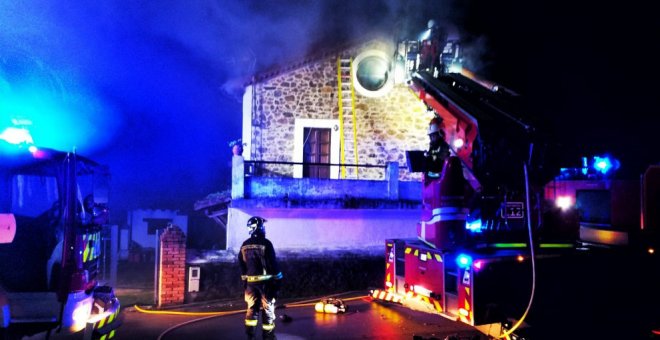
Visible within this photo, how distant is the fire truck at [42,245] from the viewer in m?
4.20

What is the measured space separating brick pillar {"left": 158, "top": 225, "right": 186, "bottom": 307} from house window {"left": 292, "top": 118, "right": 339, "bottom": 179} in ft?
17.2

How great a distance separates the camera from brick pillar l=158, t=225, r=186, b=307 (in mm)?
8336

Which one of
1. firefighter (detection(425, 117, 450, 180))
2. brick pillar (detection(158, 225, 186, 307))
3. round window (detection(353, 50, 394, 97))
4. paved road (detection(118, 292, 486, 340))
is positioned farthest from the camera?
round window (detection(353, 50, 394, 97))

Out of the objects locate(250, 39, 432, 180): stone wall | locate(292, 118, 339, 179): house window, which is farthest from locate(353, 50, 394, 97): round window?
locate(292, 118, 339, 179): house window

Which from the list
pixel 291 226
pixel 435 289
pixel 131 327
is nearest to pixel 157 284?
pixel 131 327

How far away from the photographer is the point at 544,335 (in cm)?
515

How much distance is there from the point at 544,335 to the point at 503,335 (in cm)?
60

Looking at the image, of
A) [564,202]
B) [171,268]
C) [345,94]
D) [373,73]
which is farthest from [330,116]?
[564,202]

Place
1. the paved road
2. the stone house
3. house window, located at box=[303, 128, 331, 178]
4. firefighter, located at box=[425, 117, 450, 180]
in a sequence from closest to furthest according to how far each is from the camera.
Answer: firefighter, located at box=[425, 117, 450, 180]
the paved road
the stone house
house window, located at box=[303, 128, 331, 178]

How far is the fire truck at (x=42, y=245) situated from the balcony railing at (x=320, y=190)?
16.5 feet

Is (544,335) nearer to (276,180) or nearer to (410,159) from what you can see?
(410,159)

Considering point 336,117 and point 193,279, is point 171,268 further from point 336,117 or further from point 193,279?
point 336,117

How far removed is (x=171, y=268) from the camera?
8.41 m

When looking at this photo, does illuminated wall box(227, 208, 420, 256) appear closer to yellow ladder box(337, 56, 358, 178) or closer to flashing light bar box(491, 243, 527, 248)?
yellow ladder box(337, 56, 358, 178)
